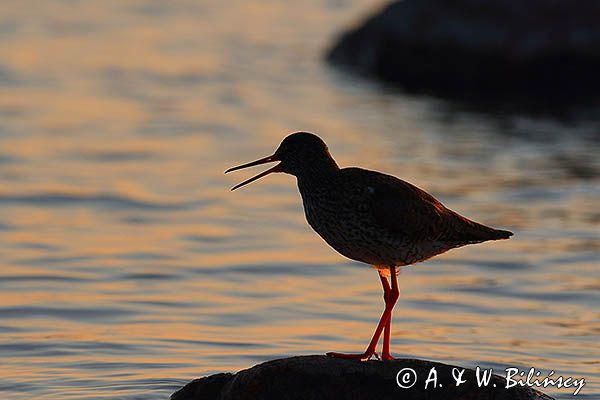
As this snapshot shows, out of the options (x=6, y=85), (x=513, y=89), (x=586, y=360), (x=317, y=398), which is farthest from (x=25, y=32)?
(x=317, y=398)

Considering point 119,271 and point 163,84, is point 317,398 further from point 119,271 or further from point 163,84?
point 163,84

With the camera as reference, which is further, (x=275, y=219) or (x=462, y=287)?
(x=275, y=219)

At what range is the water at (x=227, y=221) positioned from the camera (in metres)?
12.3

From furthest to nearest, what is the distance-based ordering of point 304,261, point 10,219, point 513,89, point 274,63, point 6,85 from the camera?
1. point 274,63
2. point 513,89
3. point 6,85
4. point 10,219
5. point 304,261

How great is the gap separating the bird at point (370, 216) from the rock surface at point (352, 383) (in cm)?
30

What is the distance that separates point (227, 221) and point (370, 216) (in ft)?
22.9

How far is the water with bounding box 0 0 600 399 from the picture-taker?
12.3 m

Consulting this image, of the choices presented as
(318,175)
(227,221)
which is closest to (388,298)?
(318,175)

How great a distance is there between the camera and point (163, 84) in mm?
24484

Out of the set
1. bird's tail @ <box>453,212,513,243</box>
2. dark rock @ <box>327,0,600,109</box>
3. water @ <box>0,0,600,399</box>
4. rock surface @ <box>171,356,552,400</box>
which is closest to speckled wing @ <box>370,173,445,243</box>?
bird's tail @ <box>453,212,513,243</box>

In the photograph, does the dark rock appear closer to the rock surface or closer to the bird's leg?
the bird's leg

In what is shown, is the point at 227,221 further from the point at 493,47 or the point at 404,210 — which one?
the point at 493,47

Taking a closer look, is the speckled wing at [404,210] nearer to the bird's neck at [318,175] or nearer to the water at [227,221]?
the bird's neck at [318,175]

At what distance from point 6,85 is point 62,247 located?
8581mm
